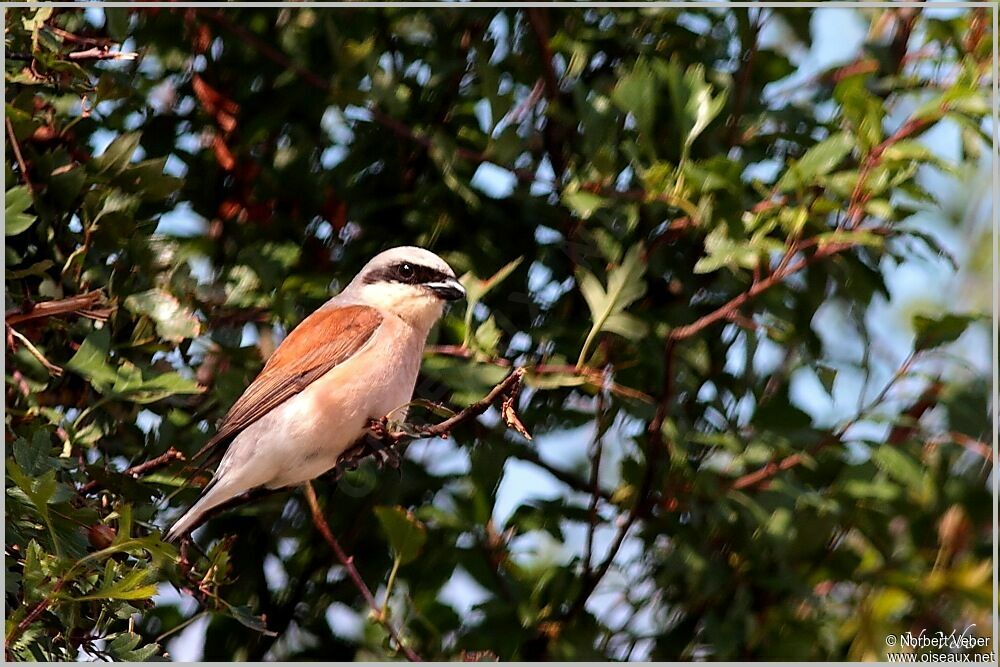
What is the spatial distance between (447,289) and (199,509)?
68cm

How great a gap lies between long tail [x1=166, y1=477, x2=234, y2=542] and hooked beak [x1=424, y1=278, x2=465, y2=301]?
594 mm

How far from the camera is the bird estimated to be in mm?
2449

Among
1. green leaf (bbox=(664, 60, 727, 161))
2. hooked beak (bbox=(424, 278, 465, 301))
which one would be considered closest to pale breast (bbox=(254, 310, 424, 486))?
hooked beak (bbox=(424, 278, 465, 301))

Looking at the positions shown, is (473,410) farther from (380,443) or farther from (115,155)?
(115,155)

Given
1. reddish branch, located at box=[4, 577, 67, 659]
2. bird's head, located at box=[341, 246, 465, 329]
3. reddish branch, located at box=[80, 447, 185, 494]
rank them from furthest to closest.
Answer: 1. bird's head, located at box=[341, 246, 465, 329]
2. reddish branch, located at box=[80, 447, 185, 494]
3. reddish branch, located at box=[4, 577, 67, 659]

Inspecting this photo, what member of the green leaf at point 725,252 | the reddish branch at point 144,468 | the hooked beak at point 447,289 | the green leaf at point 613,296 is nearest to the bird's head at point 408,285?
the hooked beak at point 447,289

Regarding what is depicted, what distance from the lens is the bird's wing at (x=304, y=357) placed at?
96.3 inches

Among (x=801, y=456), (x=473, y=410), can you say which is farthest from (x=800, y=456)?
(x=473, y=410)

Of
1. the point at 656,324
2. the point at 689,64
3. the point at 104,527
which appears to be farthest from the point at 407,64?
the point at 104,527

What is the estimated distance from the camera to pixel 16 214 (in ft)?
7.41

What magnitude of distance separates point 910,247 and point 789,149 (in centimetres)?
45

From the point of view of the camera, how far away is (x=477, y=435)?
8.83 feet

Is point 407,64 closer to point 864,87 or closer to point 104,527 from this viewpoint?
point 864,87

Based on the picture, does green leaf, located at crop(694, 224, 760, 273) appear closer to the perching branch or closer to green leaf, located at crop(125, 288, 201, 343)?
the perching branch
